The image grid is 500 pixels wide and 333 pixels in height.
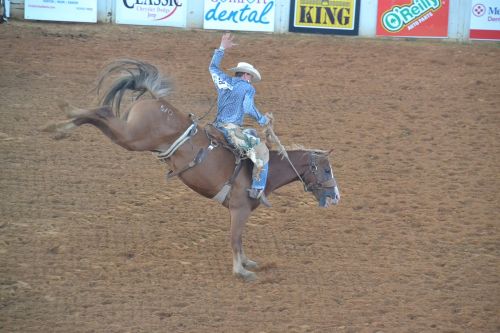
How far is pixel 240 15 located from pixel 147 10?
214 centimetres

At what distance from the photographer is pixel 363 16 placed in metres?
18.8

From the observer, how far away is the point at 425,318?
795 centimetres

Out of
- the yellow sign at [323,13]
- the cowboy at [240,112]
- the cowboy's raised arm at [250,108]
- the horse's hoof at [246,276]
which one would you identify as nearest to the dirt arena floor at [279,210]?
the horse's hoof at [246,276]

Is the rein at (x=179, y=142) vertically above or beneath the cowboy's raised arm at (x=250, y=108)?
beneath

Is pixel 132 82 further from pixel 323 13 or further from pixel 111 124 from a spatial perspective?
pixel 323 13

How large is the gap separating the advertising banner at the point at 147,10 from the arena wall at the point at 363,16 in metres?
0.19

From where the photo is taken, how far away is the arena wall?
61.3 ft

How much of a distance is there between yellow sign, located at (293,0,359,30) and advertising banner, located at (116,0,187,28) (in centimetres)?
266

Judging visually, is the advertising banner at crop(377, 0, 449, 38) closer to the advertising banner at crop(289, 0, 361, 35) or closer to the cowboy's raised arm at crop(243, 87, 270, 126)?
the advertising banner at crop(289, 0, 361, 35)

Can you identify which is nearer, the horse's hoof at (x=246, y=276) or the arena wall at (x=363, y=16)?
the horse's hoof at (x=246, y=276)

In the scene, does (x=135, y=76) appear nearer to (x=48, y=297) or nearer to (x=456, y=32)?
(x=48, y=297)

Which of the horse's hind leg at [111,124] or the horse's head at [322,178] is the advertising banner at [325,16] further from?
the horse's hind leg at [111,124]

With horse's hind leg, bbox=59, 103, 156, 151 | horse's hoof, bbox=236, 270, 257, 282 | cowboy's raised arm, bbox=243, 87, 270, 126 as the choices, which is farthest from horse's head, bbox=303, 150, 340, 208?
horse's hind leg, bbox=59, 103, 156, 151

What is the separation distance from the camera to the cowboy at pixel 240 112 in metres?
8.48
